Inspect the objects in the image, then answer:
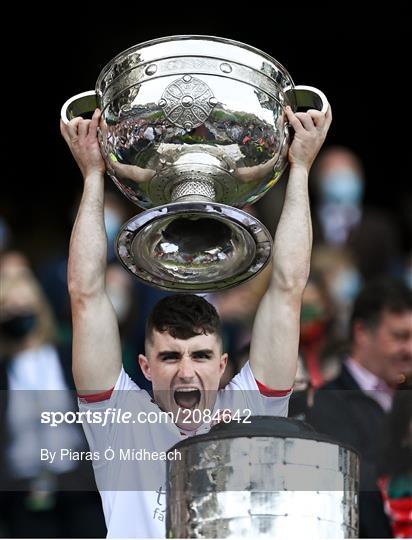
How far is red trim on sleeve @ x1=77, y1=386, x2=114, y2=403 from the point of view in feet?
15.0

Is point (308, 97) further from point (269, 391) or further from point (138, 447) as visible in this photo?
point (138, 447)

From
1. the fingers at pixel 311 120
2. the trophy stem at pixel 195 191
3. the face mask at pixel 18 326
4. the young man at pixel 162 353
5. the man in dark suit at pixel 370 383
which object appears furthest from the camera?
the face mask at pixel 18 326

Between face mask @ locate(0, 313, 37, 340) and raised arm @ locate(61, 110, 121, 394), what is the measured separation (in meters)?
1.93

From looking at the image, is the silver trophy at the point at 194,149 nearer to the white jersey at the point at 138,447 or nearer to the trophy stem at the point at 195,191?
the trophy stem at the point at 195,191

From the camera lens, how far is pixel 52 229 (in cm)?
884

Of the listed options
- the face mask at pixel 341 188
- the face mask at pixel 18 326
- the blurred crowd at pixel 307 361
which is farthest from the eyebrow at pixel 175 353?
the face mask at pixel 341 188

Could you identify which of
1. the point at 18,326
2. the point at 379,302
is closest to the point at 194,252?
the point at 379,302

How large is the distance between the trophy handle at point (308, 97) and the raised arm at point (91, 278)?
531mm

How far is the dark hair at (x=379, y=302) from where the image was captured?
607 cm

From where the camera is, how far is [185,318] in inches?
180

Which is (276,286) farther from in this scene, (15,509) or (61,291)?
(61,291)

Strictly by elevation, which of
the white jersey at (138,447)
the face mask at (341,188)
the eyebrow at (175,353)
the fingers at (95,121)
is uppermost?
the face mask at (341,188)

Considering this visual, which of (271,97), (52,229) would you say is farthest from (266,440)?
(52,229)

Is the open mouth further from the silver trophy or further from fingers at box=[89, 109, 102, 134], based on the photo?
fingers at box=[89, 109, 102, 134]
